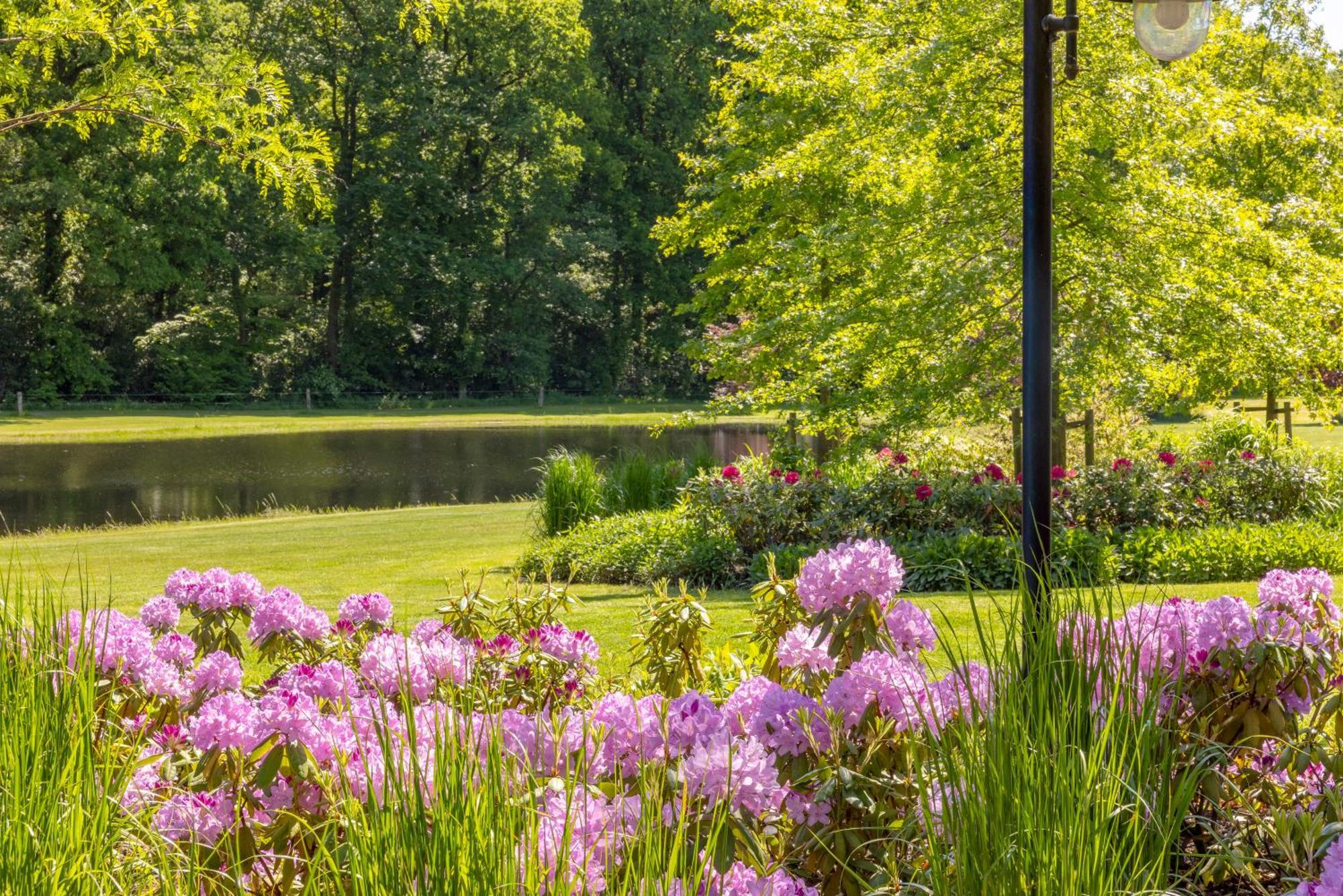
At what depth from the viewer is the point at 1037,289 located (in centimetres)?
426

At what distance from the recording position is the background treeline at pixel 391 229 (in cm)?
4372

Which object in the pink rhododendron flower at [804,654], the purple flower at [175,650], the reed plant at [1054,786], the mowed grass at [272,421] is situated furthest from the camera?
the mowed grass at [272,421]

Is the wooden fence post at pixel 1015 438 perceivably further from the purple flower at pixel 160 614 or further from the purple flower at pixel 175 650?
the purple flower at pixel 175 650

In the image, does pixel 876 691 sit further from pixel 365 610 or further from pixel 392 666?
pixel 365 610

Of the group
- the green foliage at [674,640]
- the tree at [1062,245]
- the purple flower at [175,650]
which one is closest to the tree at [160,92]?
the purple flower at [175,650]

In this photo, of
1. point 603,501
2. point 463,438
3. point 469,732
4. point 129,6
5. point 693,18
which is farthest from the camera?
point 693,18

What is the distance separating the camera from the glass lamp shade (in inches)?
167

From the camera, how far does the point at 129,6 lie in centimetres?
570

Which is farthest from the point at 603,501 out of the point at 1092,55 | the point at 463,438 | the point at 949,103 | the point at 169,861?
the point at 463,438

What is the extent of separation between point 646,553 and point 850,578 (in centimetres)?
879

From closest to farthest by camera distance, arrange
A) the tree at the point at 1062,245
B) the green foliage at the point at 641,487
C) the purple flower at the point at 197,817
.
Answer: the purple flower at the point at 197,817, the tree at the point at 1062,245, the green foliage at the point at 641,487

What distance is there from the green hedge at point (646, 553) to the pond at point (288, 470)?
539 cm

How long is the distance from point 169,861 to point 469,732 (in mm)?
912

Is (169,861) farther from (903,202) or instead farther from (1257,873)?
(903,202)
